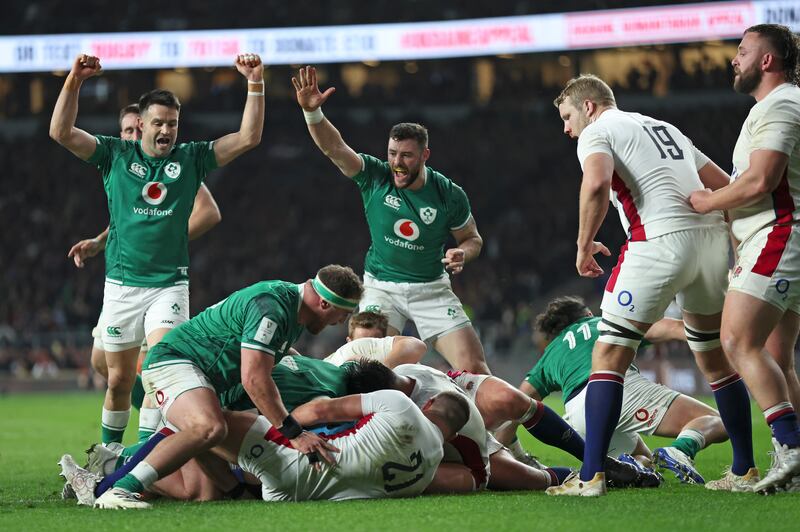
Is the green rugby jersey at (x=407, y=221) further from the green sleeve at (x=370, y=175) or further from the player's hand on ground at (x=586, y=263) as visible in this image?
the player's hand on ground at (x=586, y=263)

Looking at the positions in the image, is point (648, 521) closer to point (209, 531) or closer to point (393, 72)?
point (209, 531)

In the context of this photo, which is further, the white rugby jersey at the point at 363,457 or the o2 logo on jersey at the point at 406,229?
the o2 logo on jersey at the point at 406,229

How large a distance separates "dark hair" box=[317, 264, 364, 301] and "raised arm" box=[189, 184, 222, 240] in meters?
2.98

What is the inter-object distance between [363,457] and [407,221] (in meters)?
3.24

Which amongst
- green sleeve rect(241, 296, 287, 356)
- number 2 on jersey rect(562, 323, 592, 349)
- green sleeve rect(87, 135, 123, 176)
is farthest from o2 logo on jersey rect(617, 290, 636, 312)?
green sleeve rect(87, 135, 123, 176)

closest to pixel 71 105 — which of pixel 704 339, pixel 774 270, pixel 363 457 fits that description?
pixel 363 457

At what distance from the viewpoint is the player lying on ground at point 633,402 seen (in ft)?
23.1

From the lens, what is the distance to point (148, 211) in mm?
7707

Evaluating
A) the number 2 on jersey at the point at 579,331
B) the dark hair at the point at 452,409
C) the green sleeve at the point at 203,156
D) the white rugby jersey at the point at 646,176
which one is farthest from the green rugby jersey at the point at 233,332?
the number 2 on jersey at the point at 579,331

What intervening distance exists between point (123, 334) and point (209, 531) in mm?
3329

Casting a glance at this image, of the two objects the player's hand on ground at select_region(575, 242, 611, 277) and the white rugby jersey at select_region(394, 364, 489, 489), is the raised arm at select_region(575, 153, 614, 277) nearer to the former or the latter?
the player's hand on ground at select_region(575, 242, 611, 277)

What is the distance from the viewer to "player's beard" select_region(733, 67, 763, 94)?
5934mm

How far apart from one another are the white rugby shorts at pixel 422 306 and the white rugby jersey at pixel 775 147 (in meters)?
2.98

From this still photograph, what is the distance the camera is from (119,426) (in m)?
7.90
